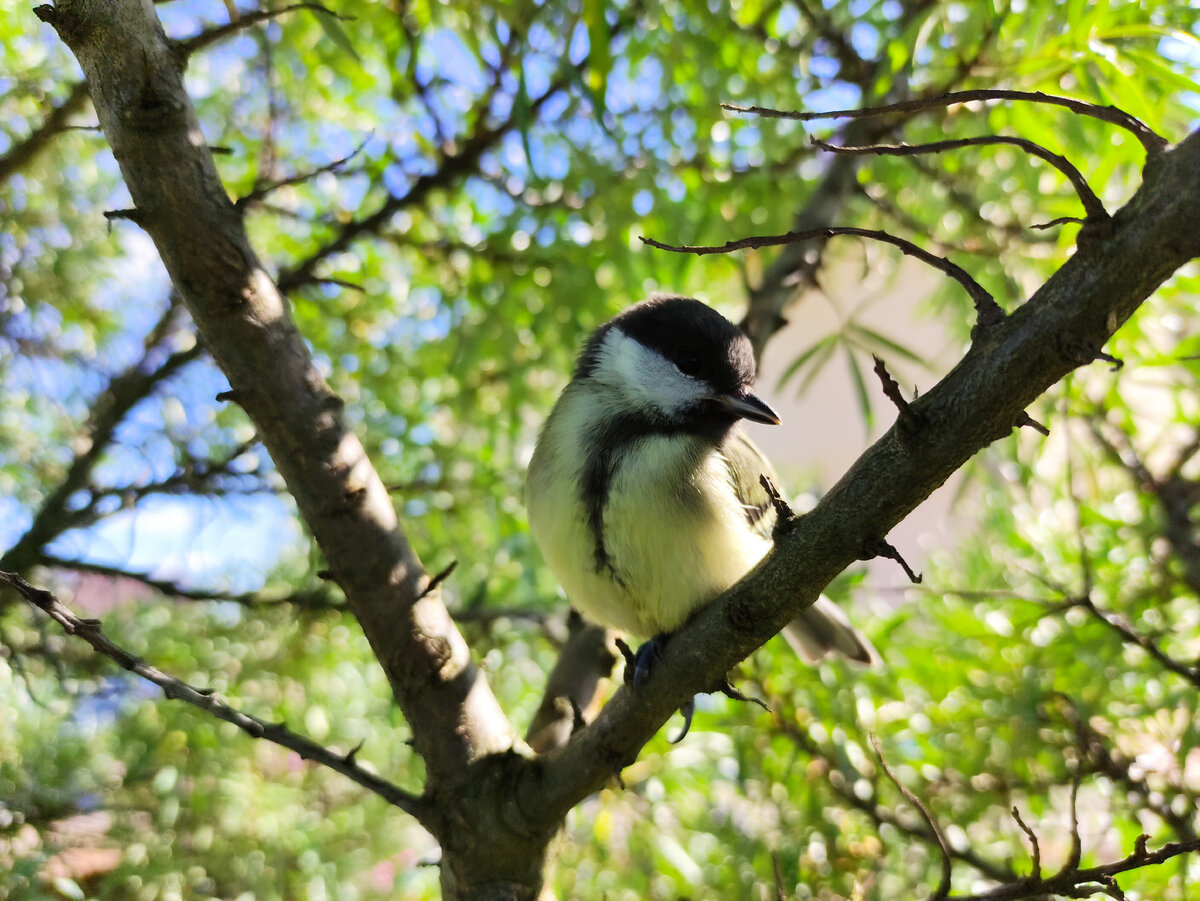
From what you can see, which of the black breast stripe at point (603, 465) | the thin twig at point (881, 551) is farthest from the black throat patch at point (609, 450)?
the thin twig at point (881, 551)

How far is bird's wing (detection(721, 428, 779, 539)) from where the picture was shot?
1230mm

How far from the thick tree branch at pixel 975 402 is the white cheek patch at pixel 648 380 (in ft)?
1.48

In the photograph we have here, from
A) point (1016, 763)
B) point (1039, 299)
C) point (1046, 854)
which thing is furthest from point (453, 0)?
point (1046, 854)

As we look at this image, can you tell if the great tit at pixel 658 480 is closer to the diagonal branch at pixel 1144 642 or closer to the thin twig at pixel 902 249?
the diagonal branch at pixel 1144 642

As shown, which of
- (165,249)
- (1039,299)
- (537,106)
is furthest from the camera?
(537,106)

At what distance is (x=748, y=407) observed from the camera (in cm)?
121

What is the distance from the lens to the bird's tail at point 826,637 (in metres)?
1.32

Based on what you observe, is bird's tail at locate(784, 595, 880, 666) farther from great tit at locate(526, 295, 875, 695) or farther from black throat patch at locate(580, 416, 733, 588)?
black throat patch at locate(580, 416, 733, 588)

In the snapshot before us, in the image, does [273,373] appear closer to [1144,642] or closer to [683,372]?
[683,372]

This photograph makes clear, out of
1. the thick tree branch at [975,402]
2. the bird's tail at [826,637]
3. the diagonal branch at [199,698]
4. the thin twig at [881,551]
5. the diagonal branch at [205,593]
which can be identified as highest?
the diagonal branch at [205,593]

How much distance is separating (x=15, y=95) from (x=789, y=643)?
1.27 metres

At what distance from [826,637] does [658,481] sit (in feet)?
1.23

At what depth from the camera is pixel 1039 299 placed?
2.08 ft

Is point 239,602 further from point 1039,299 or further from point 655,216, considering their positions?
point 1039,299
